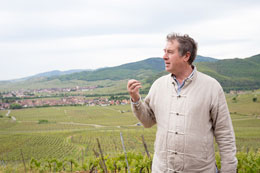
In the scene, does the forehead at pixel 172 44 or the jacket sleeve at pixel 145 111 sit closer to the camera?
the forehead at pixel 172 44

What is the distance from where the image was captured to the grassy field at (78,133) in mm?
35688

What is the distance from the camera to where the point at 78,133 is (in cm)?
5356

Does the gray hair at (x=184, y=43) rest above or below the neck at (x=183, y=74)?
above

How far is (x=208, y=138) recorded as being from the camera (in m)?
1.96

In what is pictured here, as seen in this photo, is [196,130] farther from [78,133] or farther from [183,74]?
[78,133]

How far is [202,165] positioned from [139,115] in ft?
2.16

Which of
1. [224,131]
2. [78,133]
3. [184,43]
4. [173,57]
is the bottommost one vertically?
[78,133]

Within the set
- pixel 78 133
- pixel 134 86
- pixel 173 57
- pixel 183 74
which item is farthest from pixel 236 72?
pixel 134 86

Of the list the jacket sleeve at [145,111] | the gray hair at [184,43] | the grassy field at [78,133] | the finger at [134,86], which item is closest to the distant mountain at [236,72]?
the grassy field at [78,133]

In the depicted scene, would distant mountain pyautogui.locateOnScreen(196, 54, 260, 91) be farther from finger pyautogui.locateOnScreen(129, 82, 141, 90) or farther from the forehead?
finger pyautogui.locateOnScreen(129, 82, 141, 90)

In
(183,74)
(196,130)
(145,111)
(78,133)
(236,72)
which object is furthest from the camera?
(236,72)

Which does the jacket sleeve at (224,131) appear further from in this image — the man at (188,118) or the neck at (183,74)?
the neck at (183,74)

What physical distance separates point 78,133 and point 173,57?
177 feet

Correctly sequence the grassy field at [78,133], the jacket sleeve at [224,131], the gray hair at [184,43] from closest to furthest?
the jacket sleeve at [224,131], the gray hair at [184,43], the grassy field at [78,133]
